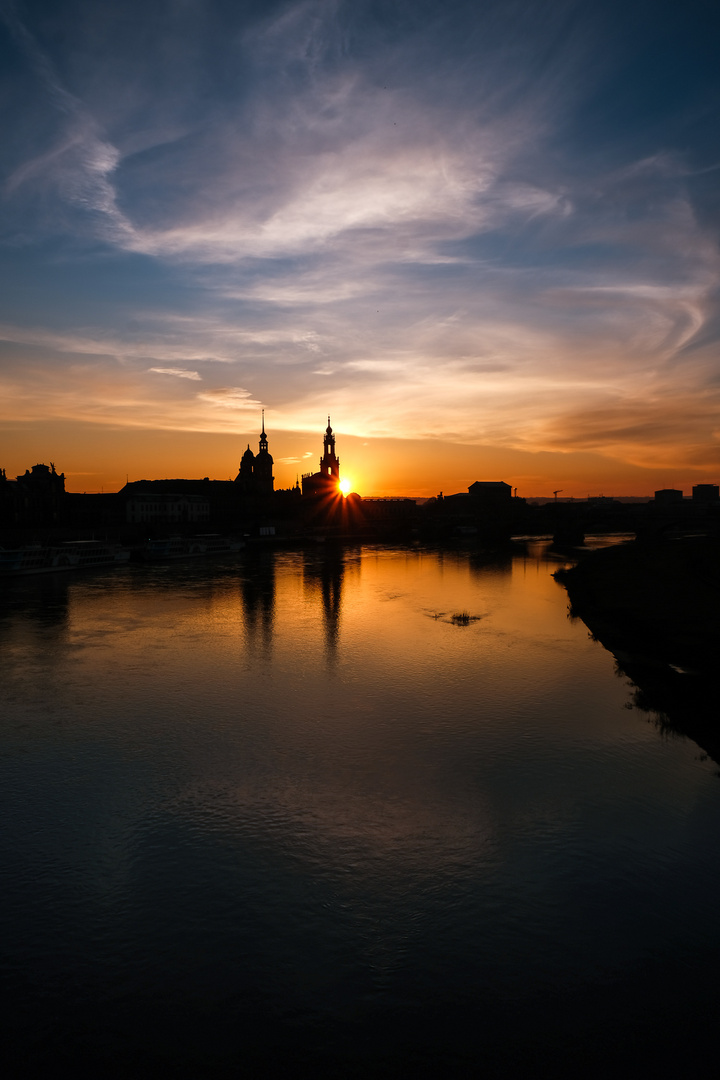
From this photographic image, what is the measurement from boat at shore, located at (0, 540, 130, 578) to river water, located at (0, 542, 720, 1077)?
142 ft

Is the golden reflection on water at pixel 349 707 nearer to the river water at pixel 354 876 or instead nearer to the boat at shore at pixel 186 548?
the river water at pixel 354 876

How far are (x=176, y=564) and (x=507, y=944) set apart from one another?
74557mm

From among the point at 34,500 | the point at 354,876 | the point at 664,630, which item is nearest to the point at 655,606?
the point at 664,630

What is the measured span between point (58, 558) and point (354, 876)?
66.8 metres

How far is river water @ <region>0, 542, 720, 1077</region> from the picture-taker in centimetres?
879

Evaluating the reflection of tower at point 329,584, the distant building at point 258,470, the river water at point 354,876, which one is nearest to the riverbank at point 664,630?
the river water at point 354,876

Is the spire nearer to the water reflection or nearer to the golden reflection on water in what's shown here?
the water reflection

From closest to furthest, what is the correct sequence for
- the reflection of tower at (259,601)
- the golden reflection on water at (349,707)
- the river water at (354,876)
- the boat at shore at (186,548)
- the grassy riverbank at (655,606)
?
the river water at (354,876), the golden reflection on water at (349,707), the grassy riverbank at (655,606), the reflection of tower at (259,601), the boat at shore at (186,548)

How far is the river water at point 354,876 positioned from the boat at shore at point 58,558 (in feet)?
142

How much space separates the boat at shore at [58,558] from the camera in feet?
217

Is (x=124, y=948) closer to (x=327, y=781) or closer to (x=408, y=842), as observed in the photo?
(x=408, y=842)

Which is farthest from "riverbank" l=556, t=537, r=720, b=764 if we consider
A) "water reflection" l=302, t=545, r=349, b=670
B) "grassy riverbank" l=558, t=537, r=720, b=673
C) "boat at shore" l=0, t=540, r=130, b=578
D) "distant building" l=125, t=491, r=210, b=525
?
"distant building" l=125, t=491, r=210, b=525

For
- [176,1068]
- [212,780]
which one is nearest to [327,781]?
[212,780]

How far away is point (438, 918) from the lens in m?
11.1
